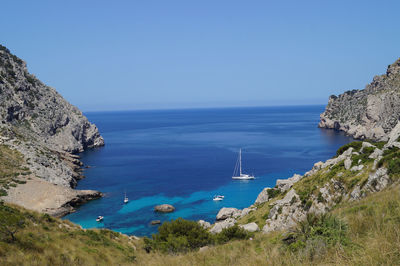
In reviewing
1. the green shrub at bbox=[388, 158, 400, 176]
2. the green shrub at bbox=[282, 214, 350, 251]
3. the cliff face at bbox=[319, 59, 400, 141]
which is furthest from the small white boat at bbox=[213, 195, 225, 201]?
the cliff face at bbox=[319, 59, 400, 141]

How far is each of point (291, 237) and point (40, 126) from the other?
9434 centimetres

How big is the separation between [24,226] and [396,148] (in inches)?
986

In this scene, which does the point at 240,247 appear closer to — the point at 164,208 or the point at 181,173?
the point at 164,208

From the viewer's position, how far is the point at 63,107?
354 feet

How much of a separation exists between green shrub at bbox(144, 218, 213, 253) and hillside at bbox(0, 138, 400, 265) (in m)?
0.13

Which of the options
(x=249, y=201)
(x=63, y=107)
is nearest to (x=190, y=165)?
(x=249, y=201)

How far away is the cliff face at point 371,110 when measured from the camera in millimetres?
109188

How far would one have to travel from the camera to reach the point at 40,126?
88312mm

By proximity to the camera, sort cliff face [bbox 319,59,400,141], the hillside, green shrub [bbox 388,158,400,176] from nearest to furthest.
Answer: the hillside
green shrub [bbox 388,158,400,176]
cliff face [bbox 319,59,400,141]

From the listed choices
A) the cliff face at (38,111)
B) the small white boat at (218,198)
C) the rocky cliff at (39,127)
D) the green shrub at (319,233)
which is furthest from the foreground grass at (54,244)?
the cliff face at (38,111)

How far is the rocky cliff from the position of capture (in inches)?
2322

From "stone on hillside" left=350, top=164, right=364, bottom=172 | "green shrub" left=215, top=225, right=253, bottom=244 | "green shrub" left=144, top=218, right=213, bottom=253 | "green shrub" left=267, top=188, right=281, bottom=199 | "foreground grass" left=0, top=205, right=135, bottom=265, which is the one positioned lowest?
"green shrub" left=267, top=188, right=281, bottom=199

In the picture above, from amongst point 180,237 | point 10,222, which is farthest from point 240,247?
point 10,222

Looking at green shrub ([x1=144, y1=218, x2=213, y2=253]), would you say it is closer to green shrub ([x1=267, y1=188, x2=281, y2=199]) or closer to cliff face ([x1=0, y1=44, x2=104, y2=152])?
green shrub ([x1=267, y1=188, x2=281, y2=199])
